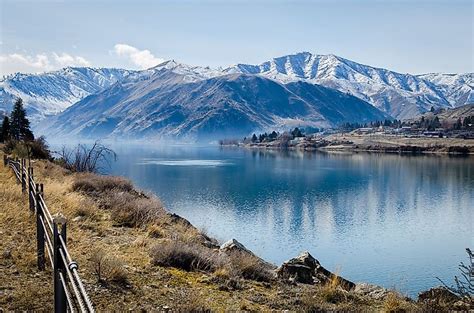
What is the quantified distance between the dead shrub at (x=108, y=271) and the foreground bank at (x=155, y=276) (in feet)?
0.07

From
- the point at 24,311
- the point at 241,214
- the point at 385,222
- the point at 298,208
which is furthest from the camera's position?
the point at 298,208

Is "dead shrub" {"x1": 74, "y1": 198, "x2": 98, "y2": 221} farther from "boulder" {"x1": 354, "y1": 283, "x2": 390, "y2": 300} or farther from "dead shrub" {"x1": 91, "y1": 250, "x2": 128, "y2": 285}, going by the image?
"boulder" {"x1": 354, "y1": 283, "x2": 390, "y2": 300}

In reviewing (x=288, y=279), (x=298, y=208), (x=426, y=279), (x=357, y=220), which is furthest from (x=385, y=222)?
(x=288, y=279)

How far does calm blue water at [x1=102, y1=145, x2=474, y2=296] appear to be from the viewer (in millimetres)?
29500

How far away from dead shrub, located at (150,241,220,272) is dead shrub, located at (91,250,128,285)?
6.08 ft

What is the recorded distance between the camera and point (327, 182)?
7856 cm

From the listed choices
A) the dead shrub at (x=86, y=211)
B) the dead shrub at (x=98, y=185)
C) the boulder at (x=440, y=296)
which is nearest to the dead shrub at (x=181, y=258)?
the dead shrub at (x=86, y=211)

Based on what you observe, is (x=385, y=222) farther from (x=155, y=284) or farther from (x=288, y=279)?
(x=155, y=284)

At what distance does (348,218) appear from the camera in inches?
1821

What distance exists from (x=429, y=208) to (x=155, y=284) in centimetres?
4880

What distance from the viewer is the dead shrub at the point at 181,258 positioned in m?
12.2

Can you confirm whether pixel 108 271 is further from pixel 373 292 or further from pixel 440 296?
pixel 440 296

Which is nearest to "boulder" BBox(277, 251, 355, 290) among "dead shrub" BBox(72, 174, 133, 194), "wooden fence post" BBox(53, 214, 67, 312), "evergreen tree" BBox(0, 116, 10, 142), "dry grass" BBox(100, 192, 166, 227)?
"dry grass" BBox(100, 192, 166, 227)

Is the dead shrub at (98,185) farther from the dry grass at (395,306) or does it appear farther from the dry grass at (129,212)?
the dry grass at (395,306)
